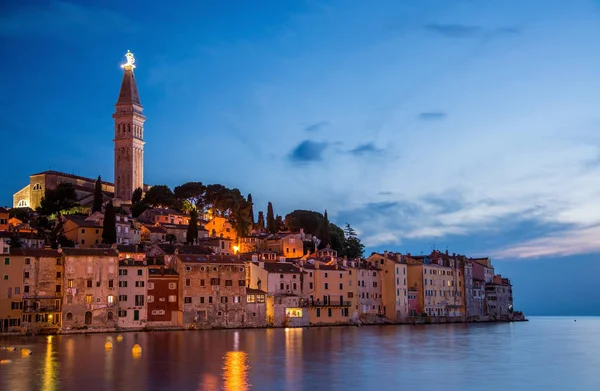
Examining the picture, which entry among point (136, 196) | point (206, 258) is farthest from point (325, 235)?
point (206, 258)

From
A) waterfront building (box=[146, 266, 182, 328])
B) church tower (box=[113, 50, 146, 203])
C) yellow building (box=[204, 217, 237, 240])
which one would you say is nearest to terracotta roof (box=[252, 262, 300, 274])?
waterfront building (box=[146, 266, 182, 328])

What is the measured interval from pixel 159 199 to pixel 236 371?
229 ft

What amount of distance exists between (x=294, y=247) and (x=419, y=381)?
2546 inches

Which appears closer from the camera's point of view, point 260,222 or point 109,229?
point 109,229

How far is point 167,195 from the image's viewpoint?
338 ft

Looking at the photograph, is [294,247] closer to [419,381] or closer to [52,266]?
[52,266]

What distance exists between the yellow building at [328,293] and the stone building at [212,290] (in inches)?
392

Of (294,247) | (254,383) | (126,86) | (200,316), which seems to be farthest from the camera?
(126,86)

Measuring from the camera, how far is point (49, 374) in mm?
32969

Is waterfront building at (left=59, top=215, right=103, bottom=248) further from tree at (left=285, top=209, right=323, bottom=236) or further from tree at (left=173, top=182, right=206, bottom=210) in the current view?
tree at (left=285, top=209, right=323, bottom=236)

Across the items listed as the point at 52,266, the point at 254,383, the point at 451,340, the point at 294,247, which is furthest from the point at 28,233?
the point at 254,383

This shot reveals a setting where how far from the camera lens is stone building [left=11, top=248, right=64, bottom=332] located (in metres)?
59.0

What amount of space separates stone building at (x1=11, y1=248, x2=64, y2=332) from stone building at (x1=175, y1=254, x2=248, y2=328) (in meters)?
11.4

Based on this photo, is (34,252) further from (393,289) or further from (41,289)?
(393,289)
